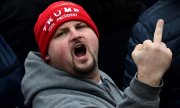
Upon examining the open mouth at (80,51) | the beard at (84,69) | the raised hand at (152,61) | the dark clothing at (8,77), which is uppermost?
the raised hand at (152,61)

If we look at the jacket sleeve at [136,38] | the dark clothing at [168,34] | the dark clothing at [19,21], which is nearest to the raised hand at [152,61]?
the dark clothing at [168,34]

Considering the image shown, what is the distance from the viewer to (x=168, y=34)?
2.63 meters

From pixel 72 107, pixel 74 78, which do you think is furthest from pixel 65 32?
pixel 72 107

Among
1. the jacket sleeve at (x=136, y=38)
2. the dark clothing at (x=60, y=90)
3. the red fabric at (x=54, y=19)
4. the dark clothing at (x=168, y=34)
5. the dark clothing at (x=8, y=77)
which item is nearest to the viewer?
the dark clothing at (x=60, y=90)

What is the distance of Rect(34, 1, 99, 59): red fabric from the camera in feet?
9.59

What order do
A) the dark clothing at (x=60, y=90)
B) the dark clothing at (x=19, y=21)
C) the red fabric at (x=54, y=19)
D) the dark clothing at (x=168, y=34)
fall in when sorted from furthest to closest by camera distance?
1. the dark clothing at (x=19, y=21)
2. the red fabric at (x=54, y=19)
3. the dark clothing at (x=168, y=34)
4. the dark clothing at (x=60, y=90)

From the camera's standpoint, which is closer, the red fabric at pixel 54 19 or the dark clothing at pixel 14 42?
the red fabric at pixel 54 19

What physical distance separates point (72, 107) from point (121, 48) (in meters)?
1.39

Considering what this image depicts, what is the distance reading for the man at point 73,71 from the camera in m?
2.24

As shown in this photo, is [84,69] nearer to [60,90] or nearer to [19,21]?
[60,90]

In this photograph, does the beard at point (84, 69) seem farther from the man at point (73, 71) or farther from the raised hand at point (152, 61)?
the raised hand at point (152, 61)

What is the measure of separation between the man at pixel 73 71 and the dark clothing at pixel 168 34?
0.27 meters

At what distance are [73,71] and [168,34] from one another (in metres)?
0.56

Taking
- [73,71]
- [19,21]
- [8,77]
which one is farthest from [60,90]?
[19,21]
